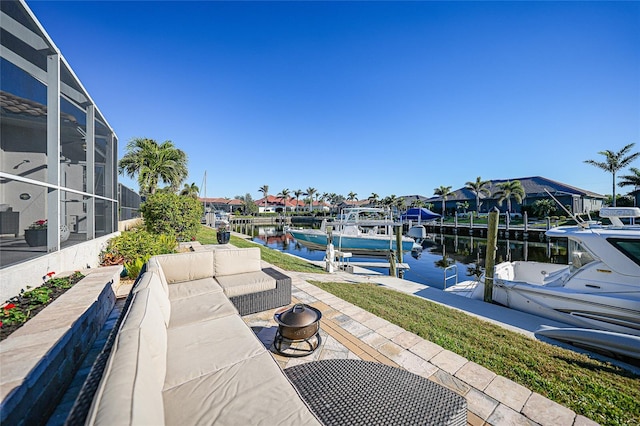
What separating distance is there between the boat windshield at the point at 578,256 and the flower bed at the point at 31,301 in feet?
30.2

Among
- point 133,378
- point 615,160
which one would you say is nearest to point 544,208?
point 615,160

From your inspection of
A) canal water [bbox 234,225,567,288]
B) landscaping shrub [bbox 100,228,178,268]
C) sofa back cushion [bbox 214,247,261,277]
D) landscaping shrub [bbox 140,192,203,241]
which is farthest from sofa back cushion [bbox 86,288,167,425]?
canal water [bbox 234,225,567,288]

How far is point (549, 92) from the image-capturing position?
982cm

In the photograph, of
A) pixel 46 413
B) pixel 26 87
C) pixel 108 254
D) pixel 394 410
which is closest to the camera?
pixel 394 410

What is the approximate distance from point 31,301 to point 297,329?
11.2 feet

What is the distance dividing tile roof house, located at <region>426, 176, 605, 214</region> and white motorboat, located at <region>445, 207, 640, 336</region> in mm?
32965

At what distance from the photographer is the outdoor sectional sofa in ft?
3.27

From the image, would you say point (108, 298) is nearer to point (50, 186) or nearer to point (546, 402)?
point (50, 186)

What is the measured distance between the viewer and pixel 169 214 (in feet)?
30.9

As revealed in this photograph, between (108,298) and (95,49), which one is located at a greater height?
(95,49)

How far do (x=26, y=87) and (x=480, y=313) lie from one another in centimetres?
1052

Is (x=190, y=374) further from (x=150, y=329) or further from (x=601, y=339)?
(x=601, y=339)

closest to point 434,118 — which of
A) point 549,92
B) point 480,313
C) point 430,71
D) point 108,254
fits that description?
point 430,71

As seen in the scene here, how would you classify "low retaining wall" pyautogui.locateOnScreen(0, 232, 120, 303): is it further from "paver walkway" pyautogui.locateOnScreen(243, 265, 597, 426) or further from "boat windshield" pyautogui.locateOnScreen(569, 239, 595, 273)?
"boat windshield" pyautogui.locateOnScreen(569, 239, 595, 273)
